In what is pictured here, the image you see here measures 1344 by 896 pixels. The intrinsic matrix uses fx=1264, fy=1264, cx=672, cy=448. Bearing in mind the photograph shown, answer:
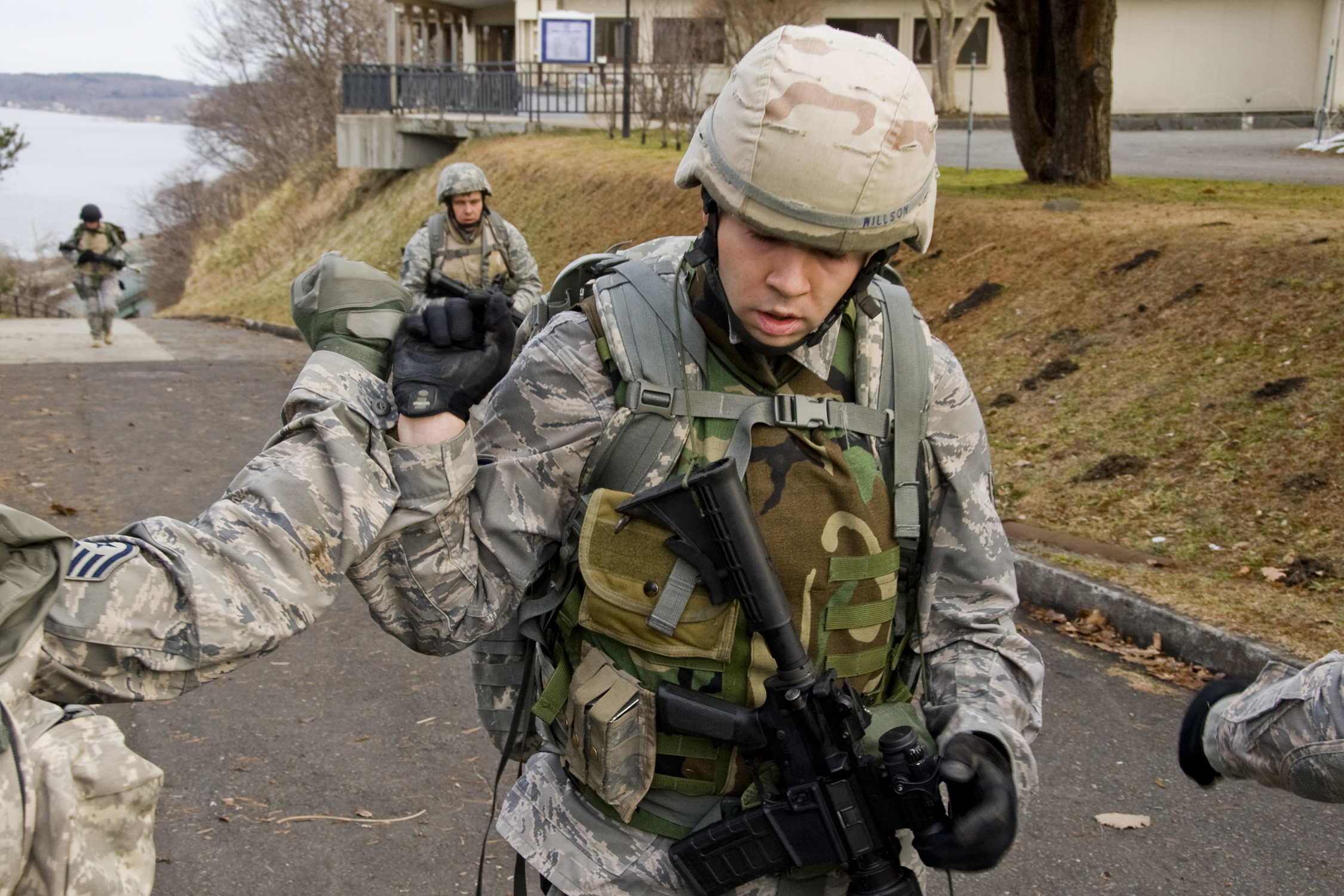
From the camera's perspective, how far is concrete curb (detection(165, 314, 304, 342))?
54.0 feet

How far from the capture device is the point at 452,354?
1754mm

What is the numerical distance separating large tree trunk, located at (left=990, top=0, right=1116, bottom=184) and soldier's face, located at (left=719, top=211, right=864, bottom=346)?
1063cm

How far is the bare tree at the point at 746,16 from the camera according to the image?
86.6 ft

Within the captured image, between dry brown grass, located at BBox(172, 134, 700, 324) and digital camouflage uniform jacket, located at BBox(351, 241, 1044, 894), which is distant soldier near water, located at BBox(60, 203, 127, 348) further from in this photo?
digital camouflage uniform jacket, located at BBox(351, 241, 1044, 894)

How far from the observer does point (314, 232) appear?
29.6 m

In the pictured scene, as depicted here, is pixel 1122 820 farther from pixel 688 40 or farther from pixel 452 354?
pixel 688 40

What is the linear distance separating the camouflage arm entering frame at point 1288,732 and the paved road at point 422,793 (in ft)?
5.01

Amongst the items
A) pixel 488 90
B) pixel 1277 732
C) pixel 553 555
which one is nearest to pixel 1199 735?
pixel 1277 732

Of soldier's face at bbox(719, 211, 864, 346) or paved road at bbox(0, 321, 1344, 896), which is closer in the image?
soldier's face at bbox(719, 211, 864, 346)

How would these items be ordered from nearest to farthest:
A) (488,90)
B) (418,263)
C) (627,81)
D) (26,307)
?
1. (418,263)
2. (627,81)
3. (488,90)
4. (26,307)

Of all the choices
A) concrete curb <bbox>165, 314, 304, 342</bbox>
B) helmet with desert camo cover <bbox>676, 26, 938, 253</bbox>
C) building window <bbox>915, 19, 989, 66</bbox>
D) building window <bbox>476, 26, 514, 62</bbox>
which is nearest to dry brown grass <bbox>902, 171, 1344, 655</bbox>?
helmet with desert camo cover <bbox>676, 26, 938, 253</bbox>

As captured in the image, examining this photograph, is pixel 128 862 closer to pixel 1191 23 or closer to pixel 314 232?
pixel 314 232

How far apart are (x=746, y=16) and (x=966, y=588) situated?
26401mm

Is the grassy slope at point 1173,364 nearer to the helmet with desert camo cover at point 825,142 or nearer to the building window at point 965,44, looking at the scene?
the helmet with desert camo cover at point 825,142
